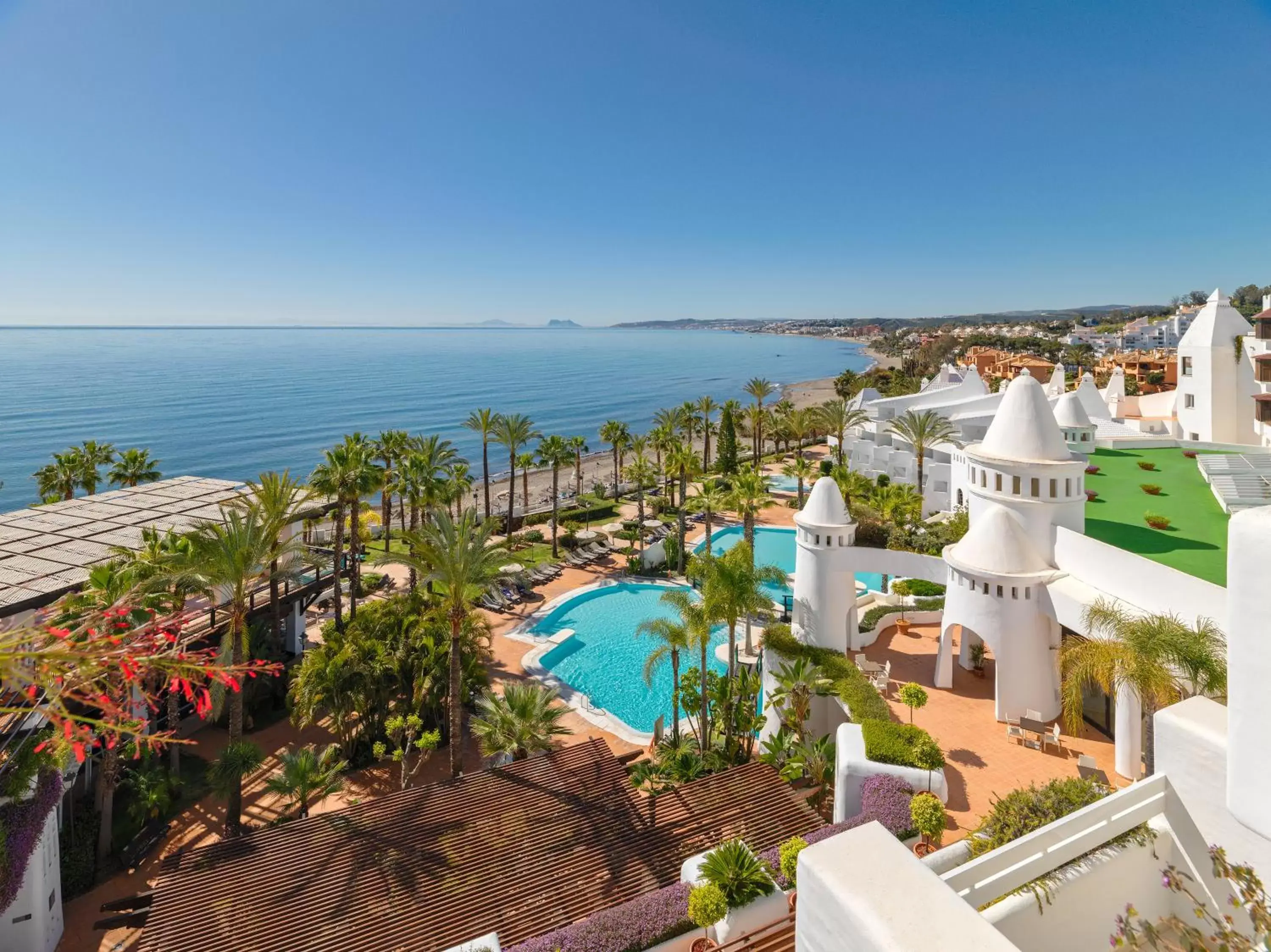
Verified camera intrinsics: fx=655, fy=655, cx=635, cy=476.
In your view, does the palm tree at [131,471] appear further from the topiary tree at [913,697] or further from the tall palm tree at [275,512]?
the topiary tree at [913,697]

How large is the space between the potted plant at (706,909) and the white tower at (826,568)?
Answer: 1221 centimetres

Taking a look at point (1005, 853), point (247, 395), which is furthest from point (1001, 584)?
point (247, 395)

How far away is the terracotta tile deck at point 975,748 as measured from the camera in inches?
602

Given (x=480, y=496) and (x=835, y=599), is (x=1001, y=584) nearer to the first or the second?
(x=835, y=599)

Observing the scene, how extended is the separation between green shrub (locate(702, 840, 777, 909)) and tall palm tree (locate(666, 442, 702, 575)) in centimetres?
2568

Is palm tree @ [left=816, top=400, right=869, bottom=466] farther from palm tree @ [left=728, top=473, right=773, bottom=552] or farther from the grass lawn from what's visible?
palm tree @ [left=728, top=473, right=773, bottom=552]

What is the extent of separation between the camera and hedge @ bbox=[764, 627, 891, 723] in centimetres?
1780

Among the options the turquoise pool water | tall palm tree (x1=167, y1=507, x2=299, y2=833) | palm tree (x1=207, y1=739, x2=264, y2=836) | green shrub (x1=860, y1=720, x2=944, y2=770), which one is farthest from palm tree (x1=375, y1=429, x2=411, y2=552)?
green shrub (x1=860, y1=720, x2=944, y2=770)

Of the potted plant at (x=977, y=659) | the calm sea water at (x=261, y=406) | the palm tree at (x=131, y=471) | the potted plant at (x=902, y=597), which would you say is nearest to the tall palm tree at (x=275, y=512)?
the palm tree at (x=131, y=471)

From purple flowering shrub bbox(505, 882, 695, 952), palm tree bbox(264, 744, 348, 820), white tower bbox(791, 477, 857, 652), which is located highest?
white tower bbox(791, 477, 857, 652)

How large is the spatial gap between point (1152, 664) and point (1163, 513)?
1174cm

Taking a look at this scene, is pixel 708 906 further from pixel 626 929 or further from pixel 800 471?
pixel 800 471

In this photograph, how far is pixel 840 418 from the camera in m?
51.1

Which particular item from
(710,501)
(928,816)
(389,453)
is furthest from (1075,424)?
(389,453)
